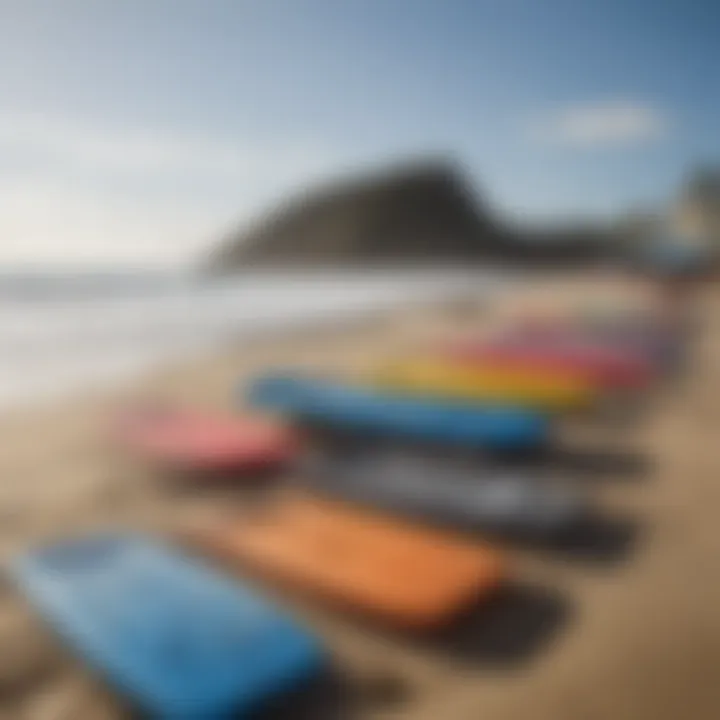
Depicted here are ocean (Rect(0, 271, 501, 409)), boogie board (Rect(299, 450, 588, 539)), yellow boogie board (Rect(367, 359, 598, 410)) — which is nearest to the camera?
boogie board (Rect(299, 450, 588, 539))

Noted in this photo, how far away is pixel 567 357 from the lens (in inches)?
169

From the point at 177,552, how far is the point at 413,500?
0.66m

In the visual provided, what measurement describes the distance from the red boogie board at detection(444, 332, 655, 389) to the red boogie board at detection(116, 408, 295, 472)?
65.4 inches

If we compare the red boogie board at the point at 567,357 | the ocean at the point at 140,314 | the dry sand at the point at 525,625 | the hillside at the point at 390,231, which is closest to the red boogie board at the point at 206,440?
the dry sand at the point at 525,625

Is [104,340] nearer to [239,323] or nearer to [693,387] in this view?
[239,323]

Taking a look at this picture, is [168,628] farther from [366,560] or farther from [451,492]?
[451,492]

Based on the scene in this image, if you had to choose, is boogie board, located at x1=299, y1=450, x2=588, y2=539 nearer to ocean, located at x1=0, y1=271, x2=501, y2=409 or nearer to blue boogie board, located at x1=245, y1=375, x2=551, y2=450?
blue boogie board, located at x1=245, y1=375, x2=551, y2=450

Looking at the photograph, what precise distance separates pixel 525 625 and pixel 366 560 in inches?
14.8

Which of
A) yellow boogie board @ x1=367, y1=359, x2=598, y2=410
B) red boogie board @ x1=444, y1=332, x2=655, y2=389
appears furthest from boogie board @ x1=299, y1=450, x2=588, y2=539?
red boogie board @ x1=444, y1=332, x2=655, y2=389

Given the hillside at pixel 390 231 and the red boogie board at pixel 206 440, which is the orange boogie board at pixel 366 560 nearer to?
the red boogie board at pixel 206 440

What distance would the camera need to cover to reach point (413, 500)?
2.10 m

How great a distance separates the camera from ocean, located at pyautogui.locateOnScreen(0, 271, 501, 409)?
4.38 m

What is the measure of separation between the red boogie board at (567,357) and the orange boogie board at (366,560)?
7.10 ft

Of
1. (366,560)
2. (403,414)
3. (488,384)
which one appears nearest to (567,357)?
(488,384)
